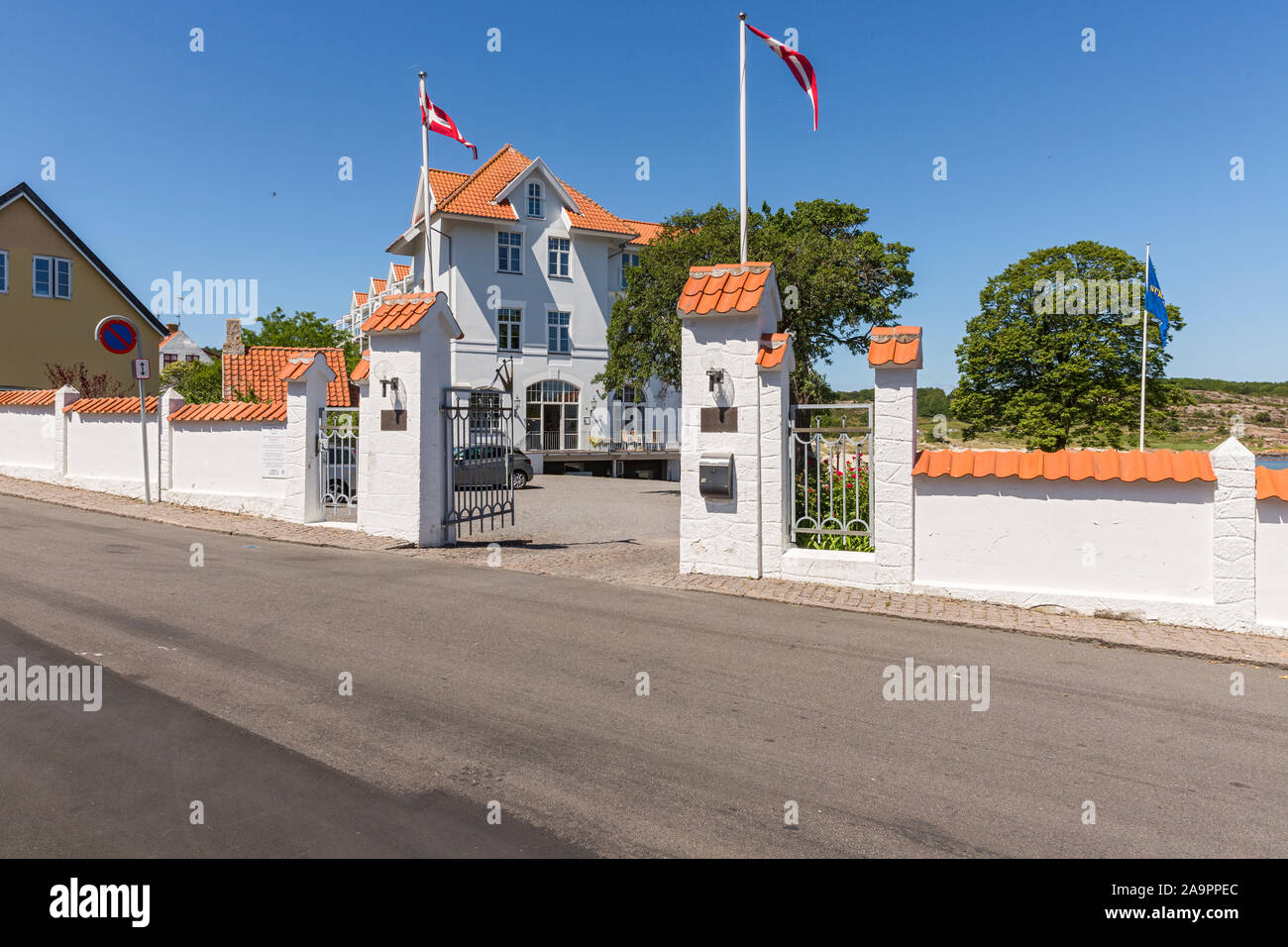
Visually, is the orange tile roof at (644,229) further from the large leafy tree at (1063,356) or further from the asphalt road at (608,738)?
the asphalt road at (608,738)

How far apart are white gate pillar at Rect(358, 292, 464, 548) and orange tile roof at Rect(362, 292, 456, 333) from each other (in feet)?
0.05

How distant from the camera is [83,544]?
38.4 ft

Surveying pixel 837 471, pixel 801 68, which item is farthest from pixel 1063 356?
pixel 837 471

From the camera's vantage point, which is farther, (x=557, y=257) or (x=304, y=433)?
(x=557, y=257)

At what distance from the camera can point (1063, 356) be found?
44.2 meters

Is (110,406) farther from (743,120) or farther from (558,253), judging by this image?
(558,253)

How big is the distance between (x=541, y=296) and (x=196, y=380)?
18.4 m

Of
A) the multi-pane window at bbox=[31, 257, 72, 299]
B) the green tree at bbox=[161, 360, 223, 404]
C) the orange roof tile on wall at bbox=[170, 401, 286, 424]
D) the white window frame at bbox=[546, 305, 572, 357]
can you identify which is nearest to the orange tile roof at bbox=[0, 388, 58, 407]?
the orange roof tile on wall at bbox=[170, 401, 286, 424]

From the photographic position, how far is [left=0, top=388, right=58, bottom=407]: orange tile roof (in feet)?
64.9

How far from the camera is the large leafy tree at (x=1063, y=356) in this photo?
4244 cm

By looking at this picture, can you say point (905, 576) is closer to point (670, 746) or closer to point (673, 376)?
point (670, 746)

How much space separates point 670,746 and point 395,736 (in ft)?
5.17

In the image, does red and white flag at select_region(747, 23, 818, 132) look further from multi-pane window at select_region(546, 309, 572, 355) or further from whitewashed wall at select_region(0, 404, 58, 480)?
multi-pane window at select_region(546, 309, 572, 355)

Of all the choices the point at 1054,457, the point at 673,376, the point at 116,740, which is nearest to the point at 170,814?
the point at 116,740
